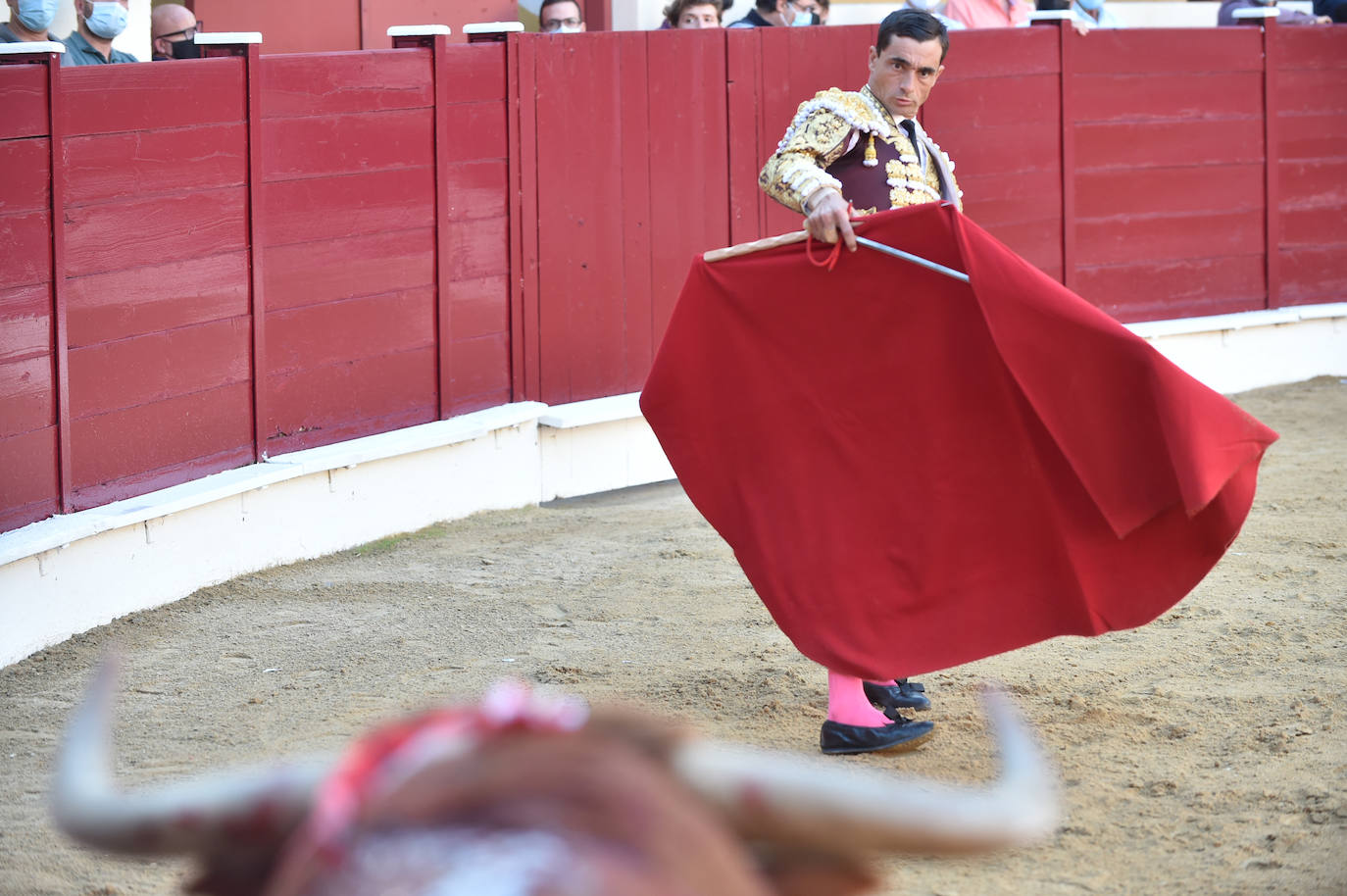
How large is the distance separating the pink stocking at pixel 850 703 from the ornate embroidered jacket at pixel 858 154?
0.91 metres

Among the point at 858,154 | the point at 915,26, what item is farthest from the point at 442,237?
the point at 915,26

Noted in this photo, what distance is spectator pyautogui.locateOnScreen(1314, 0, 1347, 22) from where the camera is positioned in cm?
841

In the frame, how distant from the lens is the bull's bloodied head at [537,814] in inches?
36.8

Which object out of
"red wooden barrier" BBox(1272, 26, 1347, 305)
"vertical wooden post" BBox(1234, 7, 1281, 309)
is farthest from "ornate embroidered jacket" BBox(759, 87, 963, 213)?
"red wooden barrier" BBox(1272, 26, 1347, 305)

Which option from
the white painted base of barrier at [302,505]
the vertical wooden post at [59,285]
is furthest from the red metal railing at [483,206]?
the white painted base of barrier at [302,505]

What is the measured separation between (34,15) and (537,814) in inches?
166

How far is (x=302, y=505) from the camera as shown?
15.7 feet

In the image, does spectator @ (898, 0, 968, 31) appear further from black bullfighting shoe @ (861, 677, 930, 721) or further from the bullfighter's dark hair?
black bullfighting shoe @ (861, 677, 930, 721)

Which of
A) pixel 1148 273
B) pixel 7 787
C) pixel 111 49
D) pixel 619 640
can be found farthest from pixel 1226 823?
pixel 1148 273

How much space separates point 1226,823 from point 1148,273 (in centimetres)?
528

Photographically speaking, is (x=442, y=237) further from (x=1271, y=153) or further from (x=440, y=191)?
(x=1271, y=153)

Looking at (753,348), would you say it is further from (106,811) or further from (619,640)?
(106,811)

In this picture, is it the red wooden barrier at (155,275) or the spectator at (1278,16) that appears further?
the spectator at (1278,16)

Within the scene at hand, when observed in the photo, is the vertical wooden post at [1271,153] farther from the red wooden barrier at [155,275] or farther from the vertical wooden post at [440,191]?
the red wooden barrier at [155,275]
